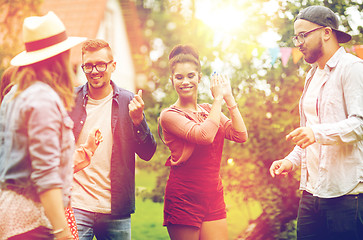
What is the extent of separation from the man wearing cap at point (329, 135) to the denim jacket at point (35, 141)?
4.92 feet

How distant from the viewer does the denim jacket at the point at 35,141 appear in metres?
2.18

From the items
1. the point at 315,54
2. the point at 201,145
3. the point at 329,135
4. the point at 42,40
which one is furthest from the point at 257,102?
the point at 42,40

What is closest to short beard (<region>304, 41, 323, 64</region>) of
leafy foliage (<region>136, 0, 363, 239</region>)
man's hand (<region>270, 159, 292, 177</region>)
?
man's hand (<region>270, 159, 292, 177</region>)

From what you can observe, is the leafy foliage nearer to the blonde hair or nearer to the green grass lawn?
the green grass lawn

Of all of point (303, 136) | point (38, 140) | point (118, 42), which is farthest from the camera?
point (118, 42)

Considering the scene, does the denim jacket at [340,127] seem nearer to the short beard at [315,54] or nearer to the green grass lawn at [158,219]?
the short beard at [315,54]

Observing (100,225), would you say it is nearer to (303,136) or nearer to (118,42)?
(303,136)

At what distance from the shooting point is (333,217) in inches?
129

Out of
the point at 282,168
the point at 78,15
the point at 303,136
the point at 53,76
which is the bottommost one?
the point at 282,168

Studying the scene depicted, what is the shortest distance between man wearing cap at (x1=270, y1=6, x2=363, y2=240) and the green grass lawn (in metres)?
2.46

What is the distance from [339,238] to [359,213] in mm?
240

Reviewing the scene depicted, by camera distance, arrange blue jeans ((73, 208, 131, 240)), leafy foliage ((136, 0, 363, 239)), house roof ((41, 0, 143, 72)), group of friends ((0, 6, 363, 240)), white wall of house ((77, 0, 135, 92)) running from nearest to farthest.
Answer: group of friends ((0, 6, 363, 240)), blue jeans ((73, 208, 131, 240)), leafy foliage ((136, 0, 363, 239)), house roof ((41, 0, 143, 72)), white wall of house ((77, 0, 135, 92))

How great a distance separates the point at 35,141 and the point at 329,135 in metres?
1.88

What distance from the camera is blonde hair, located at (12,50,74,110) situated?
231 cm
